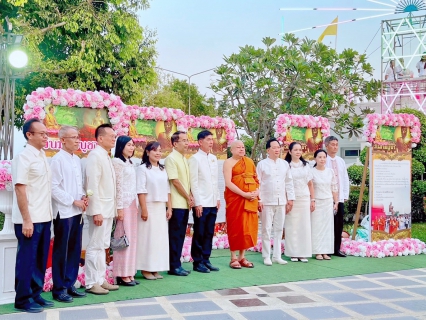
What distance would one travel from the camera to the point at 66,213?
4539mm

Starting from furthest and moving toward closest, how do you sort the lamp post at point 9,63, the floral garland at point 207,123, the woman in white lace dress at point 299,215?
the lamp post at point 9,63, the floral garland at point 207,123, the woman in white lace dress at point 299,215

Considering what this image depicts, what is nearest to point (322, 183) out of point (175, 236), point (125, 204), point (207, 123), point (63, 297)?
point (207, 123)

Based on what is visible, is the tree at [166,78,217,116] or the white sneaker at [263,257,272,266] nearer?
the white sneaker at [263,257,272,266]

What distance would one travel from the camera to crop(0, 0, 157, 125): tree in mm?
13023

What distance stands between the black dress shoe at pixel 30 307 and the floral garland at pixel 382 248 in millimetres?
4485

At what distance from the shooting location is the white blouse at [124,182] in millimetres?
5062

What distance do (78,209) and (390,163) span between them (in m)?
4.76

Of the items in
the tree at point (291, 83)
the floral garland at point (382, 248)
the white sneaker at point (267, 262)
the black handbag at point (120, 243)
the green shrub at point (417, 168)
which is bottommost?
the white sneaker at point (267, 262)

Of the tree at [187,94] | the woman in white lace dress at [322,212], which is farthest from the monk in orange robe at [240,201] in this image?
the tree at [187,94]

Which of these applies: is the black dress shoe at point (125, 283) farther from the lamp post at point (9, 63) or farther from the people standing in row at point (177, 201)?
the lamp post at point (9, 63)

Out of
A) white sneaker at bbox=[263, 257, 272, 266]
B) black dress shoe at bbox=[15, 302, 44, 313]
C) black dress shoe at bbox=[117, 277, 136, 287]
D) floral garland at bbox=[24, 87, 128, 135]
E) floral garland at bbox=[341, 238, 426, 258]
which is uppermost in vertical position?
floral garland at bbox=[24, 87, 128, 135]

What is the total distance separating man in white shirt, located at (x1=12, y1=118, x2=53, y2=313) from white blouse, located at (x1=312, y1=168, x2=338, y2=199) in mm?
3802

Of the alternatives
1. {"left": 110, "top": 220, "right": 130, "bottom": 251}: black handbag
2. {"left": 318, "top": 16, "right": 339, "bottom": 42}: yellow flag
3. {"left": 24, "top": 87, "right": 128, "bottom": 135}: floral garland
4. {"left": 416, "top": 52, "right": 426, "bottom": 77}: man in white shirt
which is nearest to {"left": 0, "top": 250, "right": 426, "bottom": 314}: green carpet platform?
→ {"left": 110, "top": 220, "right": 130, "bottom": 251}: black handbag

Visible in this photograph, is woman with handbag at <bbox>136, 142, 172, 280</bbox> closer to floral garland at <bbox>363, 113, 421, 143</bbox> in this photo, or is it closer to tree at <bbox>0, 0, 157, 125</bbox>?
floral garland at <bbox>363, 113, 421, 143</bbox>
